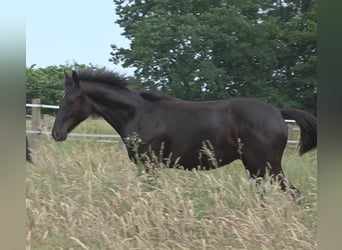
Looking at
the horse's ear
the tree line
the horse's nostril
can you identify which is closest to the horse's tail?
the tree line

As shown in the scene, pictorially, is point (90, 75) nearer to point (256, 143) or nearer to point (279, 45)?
point (256, 143)

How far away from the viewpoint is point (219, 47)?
7.29 feet

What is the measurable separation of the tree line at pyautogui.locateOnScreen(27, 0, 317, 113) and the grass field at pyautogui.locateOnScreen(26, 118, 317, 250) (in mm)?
412

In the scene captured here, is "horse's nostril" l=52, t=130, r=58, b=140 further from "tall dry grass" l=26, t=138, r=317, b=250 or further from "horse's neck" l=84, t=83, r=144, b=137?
"horse's neck" l=84, t=83, r=144, b=137

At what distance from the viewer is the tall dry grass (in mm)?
1714

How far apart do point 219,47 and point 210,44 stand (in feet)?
0.27

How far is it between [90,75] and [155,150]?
0.64 m

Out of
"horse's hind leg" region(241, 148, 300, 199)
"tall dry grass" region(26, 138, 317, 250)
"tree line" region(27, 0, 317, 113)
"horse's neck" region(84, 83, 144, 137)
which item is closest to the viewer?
"tall dry grass" region(26, 138, 317, 250)

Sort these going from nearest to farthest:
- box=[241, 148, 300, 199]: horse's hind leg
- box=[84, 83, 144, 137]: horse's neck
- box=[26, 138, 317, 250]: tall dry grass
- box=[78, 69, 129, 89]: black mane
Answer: box=[26, 138, 317, 250]: tall dry grass → box=[241, 148, 300, 199]: horse's hind leg → box=[78, 69, 129, 89]: black mane → box=[84, 83, 144, 137]: horse's neck

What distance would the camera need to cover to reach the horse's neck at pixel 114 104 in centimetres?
311

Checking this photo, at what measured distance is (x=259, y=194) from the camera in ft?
Result: 7.06

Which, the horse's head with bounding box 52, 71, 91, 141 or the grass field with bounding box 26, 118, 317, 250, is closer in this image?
the grass field with bounding box 26, 118, 317, 250

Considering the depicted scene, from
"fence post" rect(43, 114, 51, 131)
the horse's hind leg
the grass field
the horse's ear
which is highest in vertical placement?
the horse's ear

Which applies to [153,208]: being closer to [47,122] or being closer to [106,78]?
[47,122]
